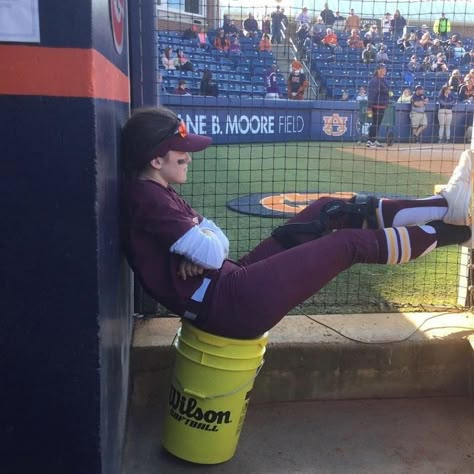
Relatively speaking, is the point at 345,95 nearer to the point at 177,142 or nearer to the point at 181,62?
the point at 181,62

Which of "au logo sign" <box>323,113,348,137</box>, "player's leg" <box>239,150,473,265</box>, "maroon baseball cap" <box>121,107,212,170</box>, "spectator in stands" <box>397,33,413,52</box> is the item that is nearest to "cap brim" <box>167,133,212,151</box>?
"maroon baseball cap" <box>121,107,212,170</box>

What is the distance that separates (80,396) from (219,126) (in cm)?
1286

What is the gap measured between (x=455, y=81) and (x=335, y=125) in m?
3.52

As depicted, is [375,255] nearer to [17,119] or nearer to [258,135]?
[17,119]

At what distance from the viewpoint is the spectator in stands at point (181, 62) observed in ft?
42.5

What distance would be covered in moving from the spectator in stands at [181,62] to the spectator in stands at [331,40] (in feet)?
15.1

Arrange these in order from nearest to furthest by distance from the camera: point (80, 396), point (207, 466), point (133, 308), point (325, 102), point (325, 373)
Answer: point (80, 396), point (207, 466), point (325, 373), point (133, 308), point (325, 102)

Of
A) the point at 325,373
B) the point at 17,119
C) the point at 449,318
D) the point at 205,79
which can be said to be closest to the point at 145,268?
the point at 17,119

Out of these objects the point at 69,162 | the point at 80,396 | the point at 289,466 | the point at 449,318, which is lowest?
the point at 289,466

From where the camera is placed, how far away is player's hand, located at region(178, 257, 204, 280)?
225 cm

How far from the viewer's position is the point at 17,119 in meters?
1.46

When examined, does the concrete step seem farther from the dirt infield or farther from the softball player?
the dirt infield

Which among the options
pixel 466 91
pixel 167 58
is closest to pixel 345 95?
pixel 466 91

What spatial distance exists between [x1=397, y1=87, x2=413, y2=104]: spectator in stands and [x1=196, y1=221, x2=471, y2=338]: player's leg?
52.2ft
